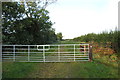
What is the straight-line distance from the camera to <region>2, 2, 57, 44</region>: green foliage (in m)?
6.39

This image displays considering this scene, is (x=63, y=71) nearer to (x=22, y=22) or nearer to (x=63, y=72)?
(x=63, y=72)

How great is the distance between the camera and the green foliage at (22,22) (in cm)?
639

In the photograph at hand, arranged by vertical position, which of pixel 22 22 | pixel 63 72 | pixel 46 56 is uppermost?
pixel 22 22

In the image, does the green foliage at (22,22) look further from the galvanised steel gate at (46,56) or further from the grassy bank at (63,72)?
the grassy bank at (63,72)

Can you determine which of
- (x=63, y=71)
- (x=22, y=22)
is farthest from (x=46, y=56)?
(x=22, y=22)

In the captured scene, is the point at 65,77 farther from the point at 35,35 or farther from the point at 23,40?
the point at 35,35

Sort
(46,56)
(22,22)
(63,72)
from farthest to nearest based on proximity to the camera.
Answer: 1. (22,22)
2. (46,56)
3. (63,72)

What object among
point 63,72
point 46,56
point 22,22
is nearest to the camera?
point 63,72

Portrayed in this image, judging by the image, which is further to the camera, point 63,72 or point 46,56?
point 46,56

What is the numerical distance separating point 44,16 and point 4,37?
350 cm

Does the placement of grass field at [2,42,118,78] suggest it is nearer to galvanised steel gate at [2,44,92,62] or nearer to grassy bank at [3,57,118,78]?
grassy bank at [3,57,118,78]

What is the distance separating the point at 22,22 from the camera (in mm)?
7008

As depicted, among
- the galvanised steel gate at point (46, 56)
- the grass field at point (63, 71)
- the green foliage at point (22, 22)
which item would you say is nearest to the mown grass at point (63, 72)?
the grass field at point (63, 71)

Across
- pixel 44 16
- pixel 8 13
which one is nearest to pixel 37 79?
pixel 8 13
